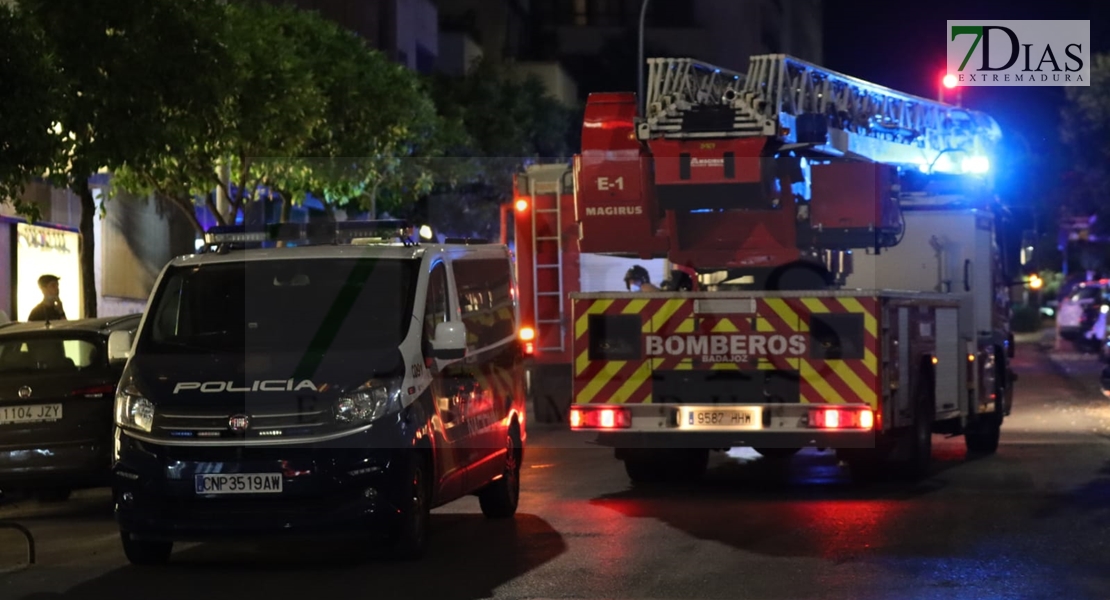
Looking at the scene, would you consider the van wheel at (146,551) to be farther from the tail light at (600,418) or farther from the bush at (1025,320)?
the bush at (1025,320)

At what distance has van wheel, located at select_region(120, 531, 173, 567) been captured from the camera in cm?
1003

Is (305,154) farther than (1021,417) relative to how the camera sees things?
Yes

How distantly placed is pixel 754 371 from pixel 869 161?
2.94 m

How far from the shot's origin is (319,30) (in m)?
26.0

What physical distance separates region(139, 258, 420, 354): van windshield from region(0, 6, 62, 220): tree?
15.3 feet

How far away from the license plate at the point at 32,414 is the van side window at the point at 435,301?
3.82m

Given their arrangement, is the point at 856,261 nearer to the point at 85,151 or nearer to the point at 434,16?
the point at 85,151

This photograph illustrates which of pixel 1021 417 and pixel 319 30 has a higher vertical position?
pixel 319 30

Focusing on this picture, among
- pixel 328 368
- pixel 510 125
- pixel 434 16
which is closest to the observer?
pixel 328 368

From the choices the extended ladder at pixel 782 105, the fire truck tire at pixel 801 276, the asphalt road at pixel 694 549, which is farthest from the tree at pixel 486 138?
the asphalt road at pixel 694 549

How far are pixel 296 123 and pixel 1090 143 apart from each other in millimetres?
31086

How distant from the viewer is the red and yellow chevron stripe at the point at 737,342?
13109mm

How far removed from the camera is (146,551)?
1012cm

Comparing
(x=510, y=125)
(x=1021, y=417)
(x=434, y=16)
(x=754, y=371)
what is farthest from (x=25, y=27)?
(x=434, y=16)
